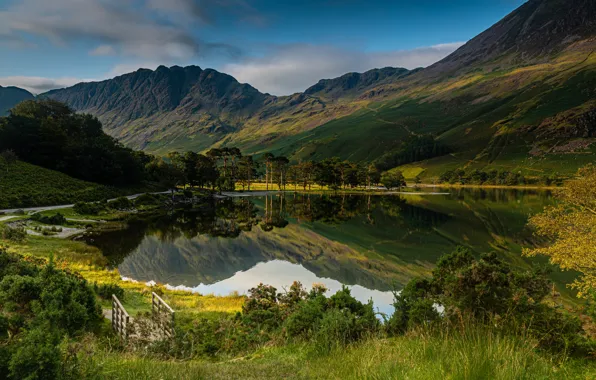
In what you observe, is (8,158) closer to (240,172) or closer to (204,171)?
(204,171)

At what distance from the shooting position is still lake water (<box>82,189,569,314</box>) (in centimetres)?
3030

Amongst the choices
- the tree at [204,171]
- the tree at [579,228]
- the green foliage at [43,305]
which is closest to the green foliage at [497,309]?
the green foliage at [43,305]

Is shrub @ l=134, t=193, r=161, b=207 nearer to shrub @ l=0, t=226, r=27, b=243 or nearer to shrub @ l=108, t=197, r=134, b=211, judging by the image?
shrub @ l=108, t=197, r=134, b=211

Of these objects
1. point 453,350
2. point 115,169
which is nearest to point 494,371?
point 453,350

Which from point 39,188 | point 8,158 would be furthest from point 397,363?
point 8,158

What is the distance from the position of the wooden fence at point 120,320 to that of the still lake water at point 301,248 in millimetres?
12408

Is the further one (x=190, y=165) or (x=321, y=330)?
(x=190, y=165)

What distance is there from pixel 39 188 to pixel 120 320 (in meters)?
65.1

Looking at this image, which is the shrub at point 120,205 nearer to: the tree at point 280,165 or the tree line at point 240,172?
the tree line at point 240,172

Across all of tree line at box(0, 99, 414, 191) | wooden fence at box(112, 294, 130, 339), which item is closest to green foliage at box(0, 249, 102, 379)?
wooden fence at box(112, 294, 130, 339)

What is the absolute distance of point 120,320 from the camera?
14.0 m

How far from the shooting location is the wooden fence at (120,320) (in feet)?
42.7

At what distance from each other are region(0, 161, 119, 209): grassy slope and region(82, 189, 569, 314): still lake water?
18223 millimetres

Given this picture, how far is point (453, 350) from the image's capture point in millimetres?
6398
